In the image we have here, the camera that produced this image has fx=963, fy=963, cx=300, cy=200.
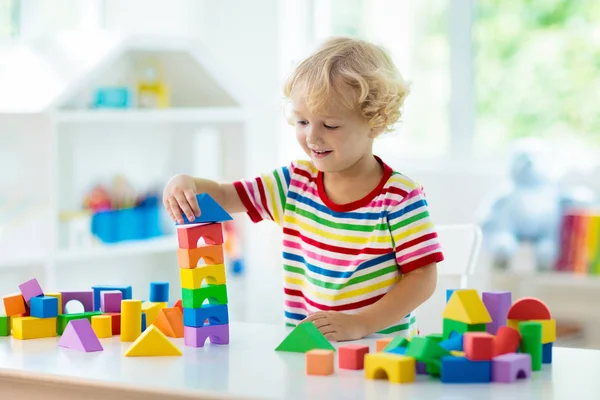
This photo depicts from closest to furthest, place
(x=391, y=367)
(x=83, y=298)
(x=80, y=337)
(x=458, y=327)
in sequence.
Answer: (x=391, y=367)
(x=458, y=327)
(x=80, y=337)
(x=83, y=298)

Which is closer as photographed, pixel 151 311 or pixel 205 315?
pixel 205 315

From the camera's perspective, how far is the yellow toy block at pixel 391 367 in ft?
3.80

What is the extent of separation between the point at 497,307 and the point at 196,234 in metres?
0.45

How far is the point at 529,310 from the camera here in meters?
1.32

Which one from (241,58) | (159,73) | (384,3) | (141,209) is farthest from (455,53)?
(141,209)

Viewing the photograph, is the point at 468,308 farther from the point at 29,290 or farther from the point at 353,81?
→ the point at 29,290

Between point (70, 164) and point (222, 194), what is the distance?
5.08 feet

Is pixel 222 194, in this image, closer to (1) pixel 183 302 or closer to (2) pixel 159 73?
(1) pixel 183 302

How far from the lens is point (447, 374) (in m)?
1.17

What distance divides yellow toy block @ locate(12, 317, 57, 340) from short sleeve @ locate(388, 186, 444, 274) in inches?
22.3

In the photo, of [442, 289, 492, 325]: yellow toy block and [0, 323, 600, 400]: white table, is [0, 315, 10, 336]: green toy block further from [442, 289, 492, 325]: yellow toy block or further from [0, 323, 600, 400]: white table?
[442, 289, 492, 325]: yellow toy block

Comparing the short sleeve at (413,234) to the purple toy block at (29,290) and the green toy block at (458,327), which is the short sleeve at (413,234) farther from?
the purple toy block at (29,290)

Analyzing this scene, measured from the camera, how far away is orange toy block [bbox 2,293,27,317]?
1.50m

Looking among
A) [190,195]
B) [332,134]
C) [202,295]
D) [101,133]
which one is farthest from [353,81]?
[101,133]
